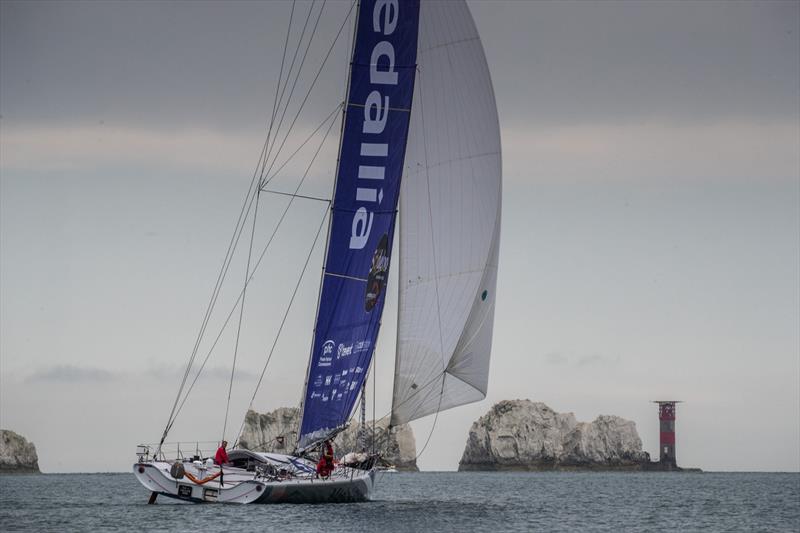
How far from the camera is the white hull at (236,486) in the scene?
37.5 meters

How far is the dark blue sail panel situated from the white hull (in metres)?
2.52

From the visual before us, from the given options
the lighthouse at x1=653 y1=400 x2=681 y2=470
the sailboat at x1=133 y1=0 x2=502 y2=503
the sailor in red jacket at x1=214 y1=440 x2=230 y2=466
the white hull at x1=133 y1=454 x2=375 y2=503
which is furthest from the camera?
the lighthouse at x1=653 y1=400 x2=681 y2=470

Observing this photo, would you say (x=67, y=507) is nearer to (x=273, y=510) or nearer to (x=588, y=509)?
(x=273, y=510)

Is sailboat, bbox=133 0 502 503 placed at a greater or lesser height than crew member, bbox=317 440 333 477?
greater

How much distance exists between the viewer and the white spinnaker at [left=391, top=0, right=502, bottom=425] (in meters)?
40.7

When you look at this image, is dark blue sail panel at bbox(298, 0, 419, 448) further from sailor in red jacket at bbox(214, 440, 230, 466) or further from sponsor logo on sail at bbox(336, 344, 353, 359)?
sailor in red jacket at bbox(214, 440, 230, 466)

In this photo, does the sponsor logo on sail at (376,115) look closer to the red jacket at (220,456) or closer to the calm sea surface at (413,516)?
the red jacket at (220,456)

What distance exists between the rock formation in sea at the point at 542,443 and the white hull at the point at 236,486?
10795 centimetres

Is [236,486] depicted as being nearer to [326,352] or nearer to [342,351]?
[326,352]

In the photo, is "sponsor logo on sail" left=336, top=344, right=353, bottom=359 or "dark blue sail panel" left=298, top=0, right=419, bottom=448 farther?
"sponsor logo on sail" left=336, top=344, right=353, bottom=359

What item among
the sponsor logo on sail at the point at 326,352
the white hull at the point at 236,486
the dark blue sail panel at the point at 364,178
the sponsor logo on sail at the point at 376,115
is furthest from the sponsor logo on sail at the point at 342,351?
the white hull at the point at 236,486

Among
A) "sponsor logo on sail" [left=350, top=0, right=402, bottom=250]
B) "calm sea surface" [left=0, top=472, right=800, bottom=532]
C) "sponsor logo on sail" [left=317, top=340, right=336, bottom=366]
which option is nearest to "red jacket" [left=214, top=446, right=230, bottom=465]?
"calm sea surface" [left=0, top=472, right=800, bottom=532]

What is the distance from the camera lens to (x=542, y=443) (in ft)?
485

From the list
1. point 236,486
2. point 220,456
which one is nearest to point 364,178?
point 220,456
